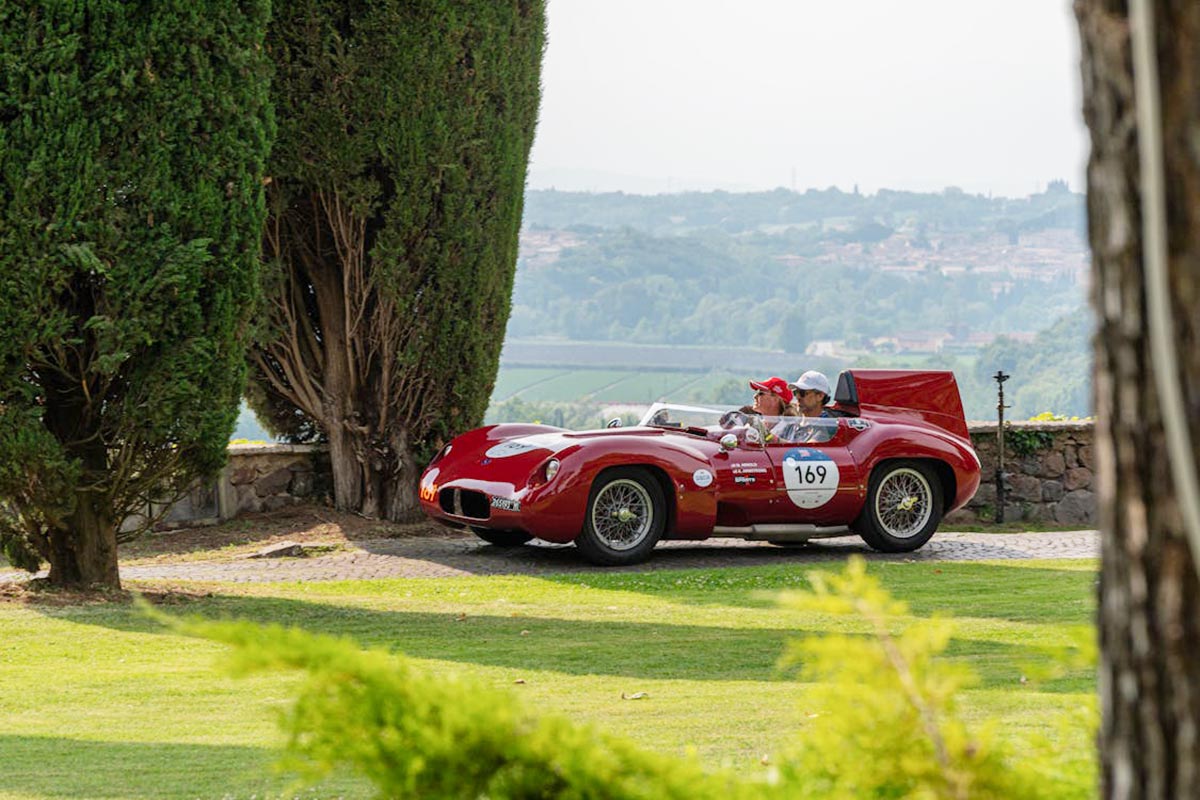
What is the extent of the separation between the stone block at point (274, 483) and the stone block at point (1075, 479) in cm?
853

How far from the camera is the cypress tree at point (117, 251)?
30.8 feet

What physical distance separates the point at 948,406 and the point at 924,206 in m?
132

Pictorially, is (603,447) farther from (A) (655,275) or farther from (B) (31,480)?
(A) (655,275)

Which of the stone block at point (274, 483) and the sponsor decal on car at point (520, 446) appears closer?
the sponsor decal on car at point (520, 446)

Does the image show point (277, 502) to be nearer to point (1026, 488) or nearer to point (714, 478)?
point (714, 478)

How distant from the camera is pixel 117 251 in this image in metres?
9.69

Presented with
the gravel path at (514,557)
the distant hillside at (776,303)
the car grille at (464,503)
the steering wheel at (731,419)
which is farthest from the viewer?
the distant hillside at (776,303)

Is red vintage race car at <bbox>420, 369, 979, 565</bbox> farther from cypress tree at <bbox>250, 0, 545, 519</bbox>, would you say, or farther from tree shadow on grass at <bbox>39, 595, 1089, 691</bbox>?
tree shadow on grass at <bbox>39, 595, 1089, 691</bbox>

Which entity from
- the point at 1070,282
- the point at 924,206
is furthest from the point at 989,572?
the point at 924,206

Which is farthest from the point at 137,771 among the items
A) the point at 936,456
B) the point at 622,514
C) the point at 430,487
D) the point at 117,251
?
the point at 936,456

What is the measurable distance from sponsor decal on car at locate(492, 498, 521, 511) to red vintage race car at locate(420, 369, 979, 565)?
0.07 feet

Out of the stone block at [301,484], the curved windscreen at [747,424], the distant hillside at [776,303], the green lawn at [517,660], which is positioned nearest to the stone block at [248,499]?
the stone block at [301,484]

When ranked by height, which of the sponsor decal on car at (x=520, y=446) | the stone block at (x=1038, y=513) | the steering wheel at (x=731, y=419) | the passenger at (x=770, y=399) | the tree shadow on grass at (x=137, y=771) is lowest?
the stone block at (x=1038, y=513)

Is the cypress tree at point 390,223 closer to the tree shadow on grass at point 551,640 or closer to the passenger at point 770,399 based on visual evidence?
the passenger at point 770,399
